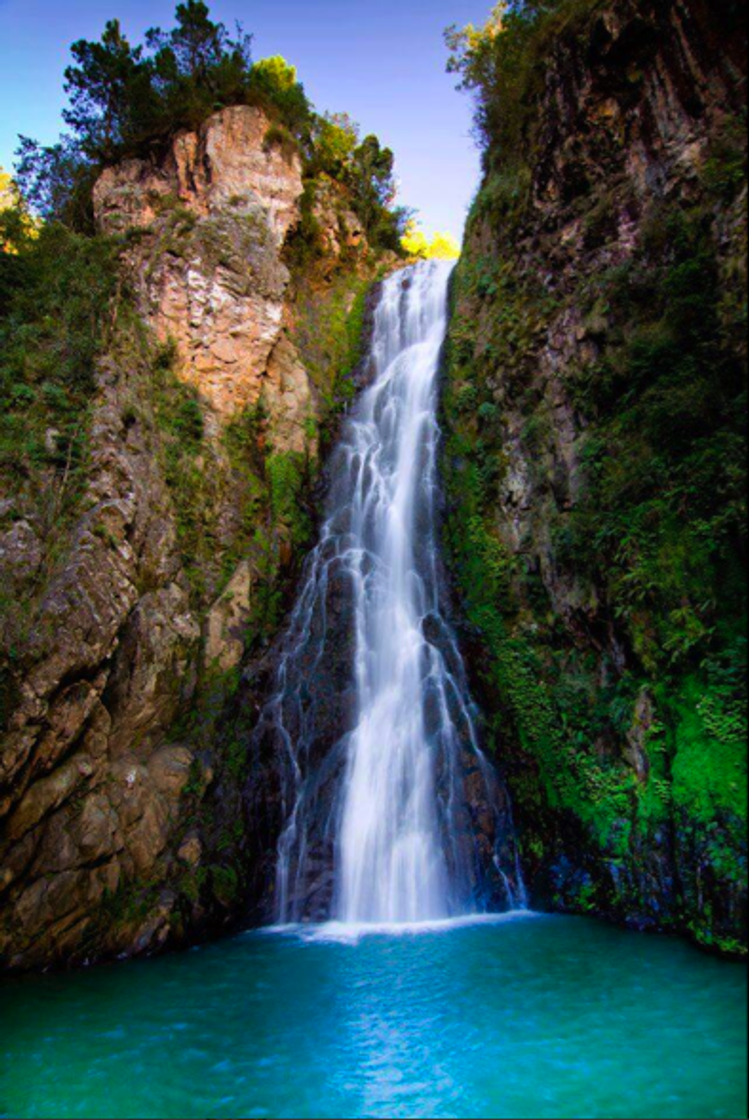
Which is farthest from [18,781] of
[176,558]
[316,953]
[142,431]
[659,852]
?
[659,852]

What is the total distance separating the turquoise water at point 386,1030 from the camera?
418 centimetres

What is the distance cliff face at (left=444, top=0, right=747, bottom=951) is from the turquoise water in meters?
1.41

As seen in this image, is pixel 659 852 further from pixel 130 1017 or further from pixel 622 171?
pixel 622 171

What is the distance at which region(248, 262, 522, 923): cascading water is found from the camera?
966 cm

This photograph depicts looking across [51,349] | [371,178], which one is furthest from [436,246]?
[51,349]

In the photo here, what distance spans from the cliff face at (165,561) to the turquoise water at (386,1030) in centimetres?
128

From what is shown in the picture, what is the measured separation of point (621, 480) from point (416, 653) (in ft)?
18.0

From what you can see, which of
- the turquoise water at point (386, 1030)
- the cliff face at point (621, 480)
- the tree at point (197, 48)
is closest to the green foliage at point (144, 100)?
the tree at point (197, 48)

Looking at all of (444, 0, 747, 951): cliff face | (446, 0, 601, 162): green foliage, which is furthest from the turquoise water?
(446, 0, 601, 162): green foliage

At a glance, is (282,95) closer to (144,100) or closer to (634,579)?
(144,100)

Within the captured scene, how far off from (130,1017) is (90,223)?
23.8 meters

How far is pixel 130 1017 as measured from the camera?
6.68m

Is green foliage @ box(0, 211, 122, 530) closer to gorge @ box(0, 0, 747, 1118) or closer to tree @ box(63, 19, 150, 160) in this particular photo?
gorge @ box(0, 0, 747, 1118)

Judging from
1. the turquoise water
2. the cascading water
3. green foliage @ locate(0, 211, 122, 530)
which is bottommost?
the turquoise water
